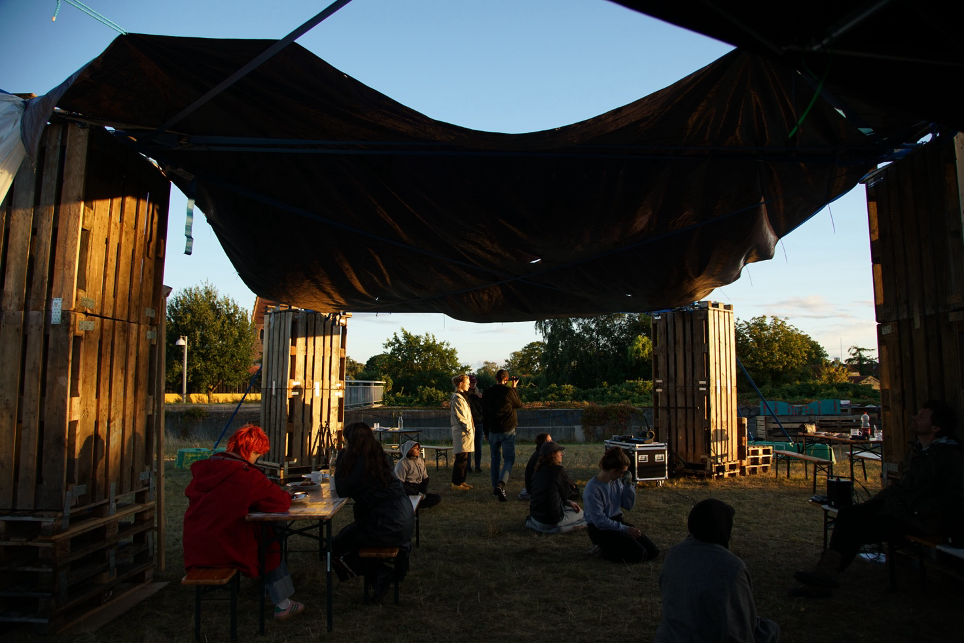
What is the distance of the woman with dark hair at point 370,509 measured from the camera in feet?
15.7

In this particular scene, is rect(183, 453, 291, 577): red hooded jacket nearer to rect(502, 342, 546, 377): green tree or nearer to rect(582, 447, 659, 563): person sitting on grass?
rect(582, 447, 659, 563): person sitting on grass

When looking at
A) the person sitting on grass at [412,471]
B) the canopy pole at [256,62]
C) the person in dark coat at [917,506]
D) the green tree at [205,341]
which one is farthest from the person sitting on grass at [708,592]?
the green tree at [205,341]

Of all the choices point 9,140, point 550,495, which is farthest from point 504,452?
point 9,140

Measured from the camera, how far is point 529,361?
3422 cm

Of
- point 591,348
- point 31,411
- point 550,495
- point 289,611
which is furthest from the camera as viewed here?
point 591,348

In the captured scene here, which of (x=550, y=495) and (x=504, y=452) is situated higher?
(x=504, y=452)

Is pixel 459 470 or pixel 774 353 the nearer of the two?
pixel 459 470

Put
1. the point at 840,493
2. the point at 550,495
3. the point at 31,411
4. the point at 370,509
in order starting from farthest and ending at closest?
the point at 550,495 < the point at 840,493 < the point at 370,509 < the point at 31,411

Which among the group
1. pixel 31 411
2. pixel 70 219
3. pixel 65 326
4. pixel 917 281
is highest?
pixel 70 219

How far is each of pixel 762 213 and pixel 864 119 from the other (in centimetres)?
145

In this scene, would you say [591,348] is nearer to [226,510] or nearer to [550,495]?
[550,495]

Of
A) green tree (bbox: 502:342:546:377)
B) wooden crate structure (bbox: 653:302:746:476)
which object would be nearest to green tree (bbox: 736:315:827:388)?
green tree (bbox: 502:342:546:377)

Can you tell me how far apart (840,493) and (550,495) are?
2839 mm

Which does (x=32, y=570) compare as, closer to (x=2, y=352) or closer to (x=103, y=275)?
(x=2, y=352)
